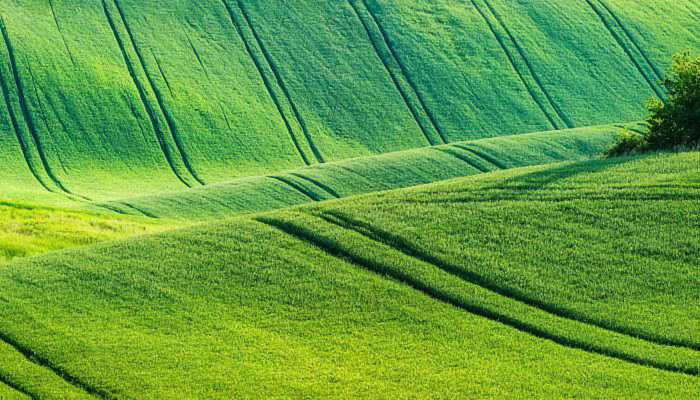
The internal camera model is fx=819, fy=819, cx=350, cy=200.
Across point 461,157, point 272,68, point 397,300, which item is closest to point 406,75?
point 272,68

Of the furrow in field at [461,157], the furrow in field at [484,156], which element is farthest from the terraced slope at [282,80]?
the furrow in field at [484,156]

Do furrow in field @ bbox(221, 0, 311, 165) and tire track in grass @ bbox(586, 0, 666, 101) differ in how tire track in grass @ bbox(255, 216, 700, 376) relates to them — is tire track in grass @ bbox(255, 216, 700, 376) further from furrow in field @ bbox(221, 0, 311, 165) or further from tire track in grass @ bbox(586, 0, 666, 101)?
tire track in grass @ bbox(586, 0, 666, 101)

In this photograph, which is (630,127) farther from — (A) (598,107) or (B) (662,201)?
(B) (662,201)

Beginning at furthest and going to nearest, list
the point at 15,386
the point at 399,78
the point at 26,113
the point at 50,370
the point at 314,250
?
the point at 399,78, the point at 26,113, the point at 314,250, the point at 50,370, the point at 15,386

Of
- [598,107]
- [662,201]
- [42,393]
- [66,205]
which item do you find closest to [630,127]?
[598,107]

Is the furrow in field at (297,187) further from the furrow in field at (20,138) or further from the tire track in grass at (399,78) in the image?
the tire track in grass at (399,78)

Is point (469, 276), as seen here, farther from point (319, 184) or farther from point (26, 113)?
point (26, 113)

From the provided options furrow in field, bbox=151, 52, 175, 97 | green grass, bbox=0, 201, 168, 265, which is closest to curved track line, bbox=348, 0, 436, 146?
furrow in field, bbox=151, 52, 175, 97
